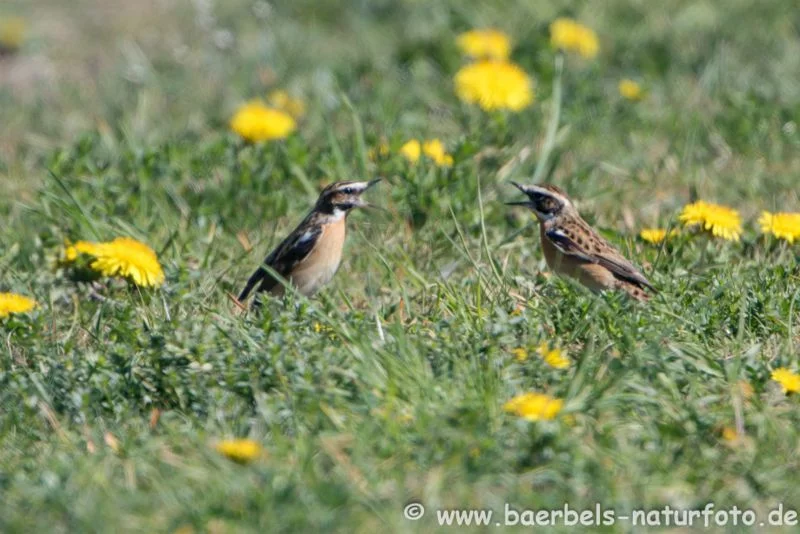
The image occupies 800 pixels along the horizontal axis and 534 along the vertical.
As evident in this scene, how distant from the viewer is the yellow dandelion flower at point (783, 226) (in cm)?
739

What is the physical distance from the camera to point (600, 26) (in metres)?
11.7

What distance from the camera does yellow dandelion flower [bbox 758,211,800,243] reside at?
7391mm

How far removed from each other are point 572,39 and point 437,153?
2.70 m

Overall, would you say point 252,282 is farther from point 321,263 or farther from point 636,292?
point 636,292

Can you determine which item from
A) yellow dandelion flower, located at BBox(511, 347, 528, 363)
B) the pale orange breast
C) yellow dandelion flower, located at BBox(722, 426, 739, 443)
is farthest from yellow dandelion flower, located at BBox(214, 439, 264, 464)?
the pale orange breast

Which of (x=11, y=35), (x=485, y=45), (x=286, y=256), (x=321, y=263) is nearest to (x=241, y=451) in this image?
(x=321, y=263)

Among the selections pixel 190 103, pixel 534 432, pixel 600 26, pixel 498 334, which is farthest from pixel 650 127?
pixel 534 432

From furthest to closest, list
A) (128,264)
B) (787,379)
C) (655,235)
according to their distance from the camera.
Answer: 1. (655,235)
2. (128,264)
3. (787,379)

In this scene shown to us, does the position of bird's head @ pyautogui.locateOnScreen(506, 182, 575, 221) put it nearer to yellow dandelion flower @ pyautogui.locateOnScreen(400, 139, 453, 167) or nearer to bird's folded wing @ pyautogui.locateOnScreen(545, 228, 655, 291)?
bird's folded wing @ pyautogui.locateOnScreen(545, 228, 655, 291)

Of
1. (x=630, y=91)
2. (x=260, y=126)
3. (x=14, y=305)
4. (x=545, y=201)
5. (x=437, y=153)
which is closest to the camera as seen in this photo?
(x=14, y=305)

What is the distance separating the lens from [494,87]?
9.72m

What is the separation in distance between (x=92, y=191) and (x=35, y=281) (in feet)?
3.66

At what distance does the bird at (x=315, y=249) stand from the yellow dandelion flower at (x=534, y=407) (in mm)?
2248

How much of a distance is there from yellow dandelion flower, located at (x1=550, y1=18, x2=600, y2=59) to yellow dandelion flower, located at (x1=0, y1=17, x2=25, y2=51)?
4.84 m
